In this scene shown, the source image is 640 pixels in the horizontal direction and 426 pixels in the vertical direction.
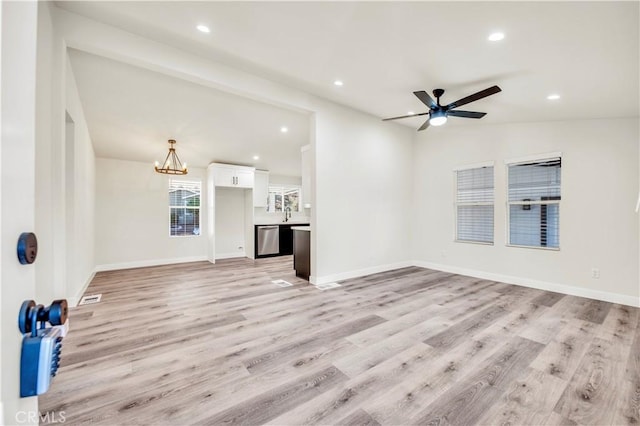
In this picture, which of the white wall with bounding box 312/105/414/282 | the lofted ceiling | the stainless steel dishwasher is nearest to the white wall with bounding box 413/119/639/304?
the white wall with bounding box 312/105/414/282

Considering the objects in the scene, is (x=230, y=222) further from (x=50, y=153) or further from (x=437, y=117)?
(x=437, y=117)

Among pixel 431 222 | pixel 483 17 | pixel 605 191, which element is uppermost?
pixel 483 17

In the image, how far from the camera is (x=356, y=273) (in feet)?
16.4

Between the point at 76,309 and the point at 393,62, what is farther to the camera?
the point at 76,309

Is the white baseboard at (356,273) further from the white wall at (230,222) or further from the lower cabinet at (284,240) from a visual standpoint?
the white wall at (230,222)

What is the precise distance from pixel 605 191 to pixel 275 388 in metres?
4.94

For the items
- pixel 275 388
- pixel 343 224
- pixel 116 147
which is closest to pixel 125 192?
pixel 116 147

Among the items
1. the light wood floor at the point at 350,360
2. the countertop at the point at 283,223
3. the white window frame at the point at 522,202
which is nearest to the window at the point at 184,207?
the countertop at the point at 283,223

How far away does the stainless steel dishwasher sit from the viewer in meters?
7.54

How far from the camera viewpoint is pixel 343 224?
4.84 meters

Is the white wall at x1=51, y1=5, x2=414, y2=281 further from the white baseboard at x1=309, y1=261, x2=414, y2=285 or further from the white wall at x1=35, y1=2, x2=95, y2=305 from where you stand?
the white wall at x1=35, y1=2, x2=95, y2=305

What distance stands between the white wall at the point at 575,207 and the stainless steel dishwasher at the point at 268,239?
176 inches

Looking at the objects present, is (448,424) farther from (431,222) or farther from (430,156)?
(430,156)

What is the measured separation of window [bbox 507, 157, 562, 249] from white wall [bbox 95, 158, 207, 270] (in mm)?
7159
